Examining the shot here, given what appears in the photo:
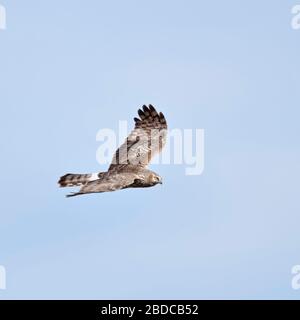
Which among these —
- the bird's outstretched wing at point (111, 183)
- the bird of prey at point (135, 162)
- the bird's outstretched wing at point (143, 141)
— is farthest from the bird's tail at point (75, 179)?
the bird's outstretched wing at point (111, 183)

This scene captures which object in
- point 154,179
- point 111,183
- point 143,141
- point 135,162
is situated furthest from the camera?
point 143,141

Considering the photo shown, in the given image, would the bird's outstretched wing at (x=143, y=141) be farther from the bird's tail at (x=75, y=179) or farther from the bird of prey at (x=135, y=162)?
the bird's tail at (x=75, y=179)

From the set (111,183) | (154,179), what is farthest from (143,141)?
(111,183)

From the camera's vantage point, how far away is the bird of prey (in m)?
29.4

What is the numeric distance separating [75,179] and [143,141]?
2.07 metres

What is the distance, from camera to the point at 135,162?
31109 mm

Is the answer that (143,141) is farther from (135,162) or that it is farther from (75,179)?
(75,179)

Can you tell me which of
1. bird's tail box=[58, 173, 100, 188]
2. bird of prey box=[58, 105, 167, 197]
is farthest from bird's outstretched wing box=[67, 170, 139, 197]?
bird's tail box=[58, 173, 100, 188]

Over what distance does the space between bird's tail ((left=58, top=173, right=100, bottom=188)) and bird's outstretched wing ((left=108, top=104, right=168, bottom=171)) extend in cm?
48

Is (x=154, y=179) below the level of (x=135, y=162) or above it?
below

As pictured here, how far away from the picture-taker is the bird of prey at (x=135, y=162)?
1156 inches
